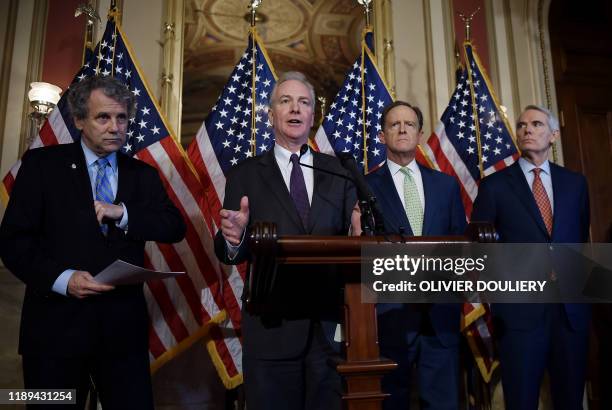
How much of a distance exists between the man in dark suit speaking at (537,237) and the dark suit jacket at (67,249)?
155cm

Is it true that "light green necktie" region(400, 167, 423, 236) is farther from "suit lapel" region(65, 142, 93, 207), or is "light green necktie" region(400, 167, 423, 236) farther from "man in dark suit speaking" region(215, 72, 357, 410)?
"suit lapel" region(65, 142, 93, 207)

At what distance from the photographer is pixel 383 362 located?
127 centimetres

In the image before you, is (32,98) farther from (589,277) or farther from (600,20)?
(600,20)

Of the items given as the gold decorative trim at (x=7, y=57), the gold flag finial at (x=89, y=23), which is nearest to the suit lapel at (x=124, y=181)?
the gold flag finial at (x=89, y=23)

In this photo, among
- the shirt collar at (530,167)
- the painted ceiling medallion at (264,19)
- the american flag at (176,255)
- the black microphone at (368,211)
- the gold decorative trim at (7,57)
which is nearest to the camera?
the black microphone at (368,211)

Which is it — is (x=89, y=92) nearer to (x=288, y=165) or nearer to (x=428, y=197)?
(x=288, y=165)

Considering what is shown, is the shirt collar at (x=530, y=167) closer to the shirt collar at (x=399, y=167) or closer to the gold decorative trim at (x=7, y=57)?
the shirt collar at (x=399, y=167)

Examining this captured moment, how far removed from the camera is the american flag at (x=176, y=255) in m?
2.94

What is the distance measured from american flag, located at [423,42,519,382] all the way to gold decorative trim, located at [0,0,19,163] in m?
2.95

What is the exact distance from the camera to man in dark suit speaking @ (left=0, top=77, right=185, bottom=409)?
5.56 ft

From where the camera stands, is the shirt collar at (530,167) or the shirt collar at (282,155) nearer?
the shirt collar at (282,155)

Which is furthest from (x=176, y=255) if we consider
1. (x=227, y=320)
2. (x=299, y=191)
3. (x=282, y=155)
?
(x=299, y=191)

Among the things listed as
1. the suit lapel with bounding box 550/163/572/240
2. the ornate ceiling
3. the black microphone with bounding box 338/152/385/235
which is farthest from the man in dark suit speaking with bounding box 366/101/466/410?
the ornate ceiling

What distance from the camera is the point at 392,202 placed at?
2316 mm
